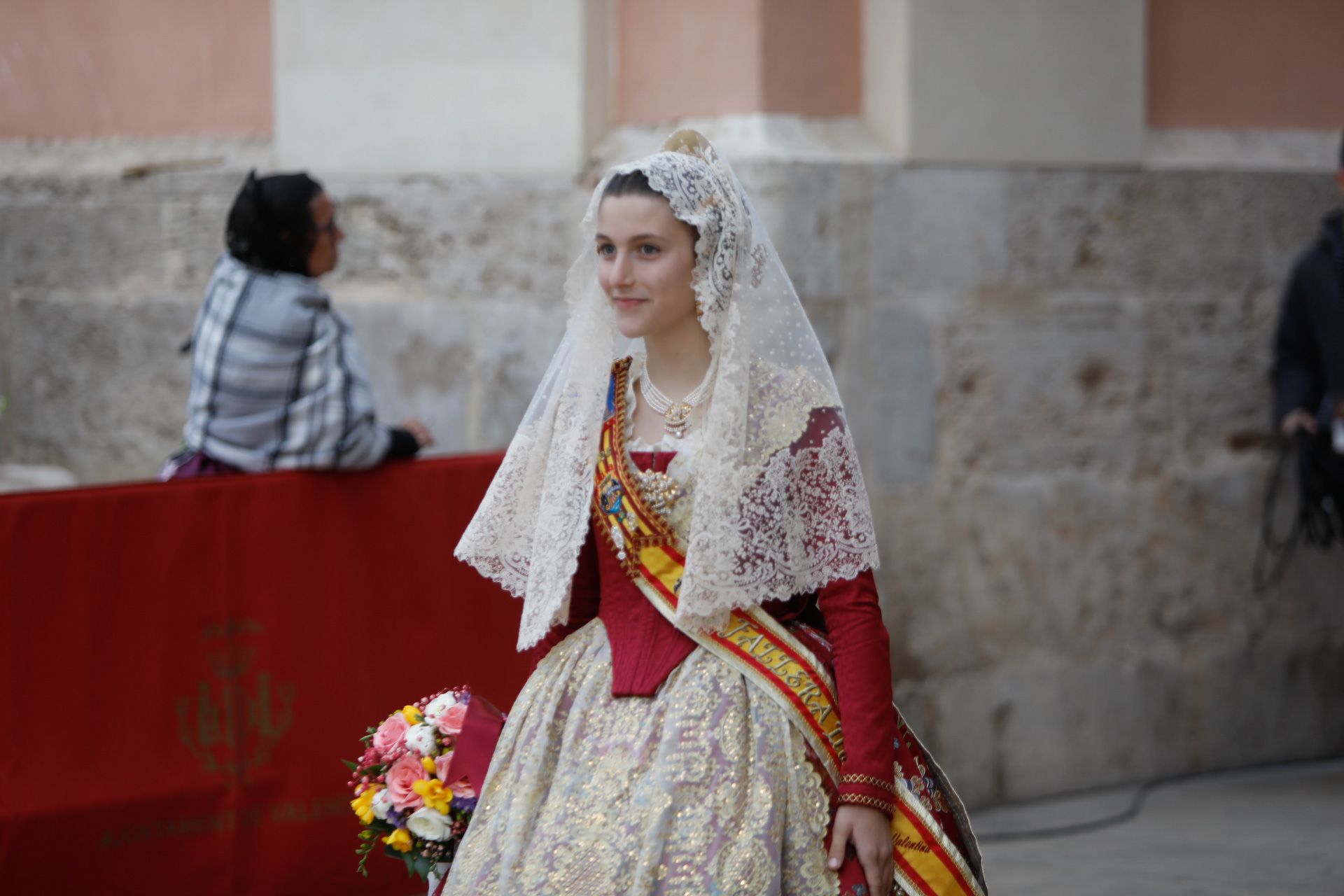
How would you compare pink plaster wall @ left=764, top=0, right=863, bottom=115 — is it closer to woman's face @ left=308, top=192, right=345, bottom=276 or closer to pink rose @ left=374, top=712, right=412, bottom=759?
woman's face @ left=308, top=192, right=345, bottom=276

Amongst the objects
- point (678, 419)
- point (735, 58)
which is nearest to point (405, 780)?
point (678, 419)

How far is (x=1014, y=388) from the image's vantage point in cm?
532

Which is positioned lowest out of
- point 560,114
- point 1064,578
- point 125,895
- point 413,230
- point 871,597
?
point 125,895

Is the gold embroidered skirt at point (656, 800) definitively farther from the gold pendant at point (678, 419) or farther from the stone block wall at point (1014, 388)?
the stone block wall at point (1014, 388)

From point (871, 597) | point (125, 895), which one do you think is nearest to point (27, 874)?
point (125, 895)

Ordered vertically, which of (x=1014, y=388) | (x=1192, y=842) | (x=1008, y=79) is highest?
(x=1008, y=79)

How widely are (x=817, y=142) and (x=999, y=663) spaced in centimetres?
180

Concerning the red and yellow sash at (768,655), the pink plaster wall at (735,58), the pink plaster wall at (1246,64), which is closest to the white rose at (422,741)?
the red and yellow sash at (768,655)

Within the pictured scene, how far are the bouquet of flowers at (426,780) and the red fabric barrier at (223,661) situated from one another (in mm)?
→ 1431

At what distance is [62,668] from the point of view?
3.96 metres

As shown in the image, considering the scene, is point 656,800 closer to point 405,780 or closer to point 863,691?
point 863,691

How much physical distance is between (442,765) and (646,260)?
3.05ft

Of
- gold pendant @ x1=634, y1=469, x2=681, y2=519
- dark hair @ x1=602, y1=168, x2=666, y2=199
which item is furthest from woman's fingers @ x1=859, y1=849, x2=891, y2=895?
dark hair @ x1=602, y1=168, x2=666, y2=199

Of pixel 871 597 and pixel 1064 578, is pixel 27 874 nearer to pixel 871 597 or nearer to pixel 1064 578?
pixel 871 597
